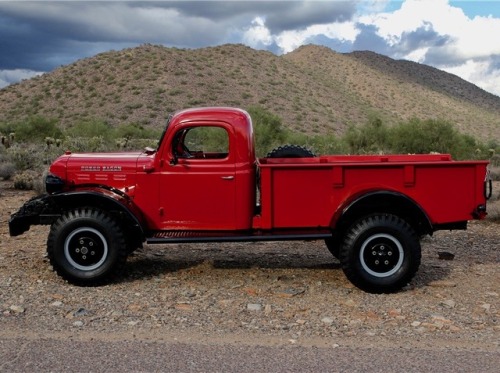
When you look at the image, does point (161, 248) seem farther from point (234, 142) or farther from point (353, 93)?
point (353, 93)

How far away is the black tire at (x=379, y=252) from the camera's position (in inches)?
268

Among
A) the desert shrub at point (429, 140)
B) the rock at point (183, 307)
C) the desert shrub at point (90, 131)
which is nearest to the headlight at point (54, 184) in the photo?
the rock at point (183, 307)

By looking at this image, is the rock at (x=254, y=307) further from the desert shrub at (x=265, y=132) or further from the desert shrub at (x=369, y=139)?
the desert shrub at (x=369, y=139)

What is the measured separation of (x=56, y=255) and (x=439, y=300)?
434 cm

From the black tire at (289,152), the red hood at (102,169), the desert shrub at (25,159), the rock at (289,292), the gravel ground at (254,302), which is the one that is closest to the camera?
the gravel ground at (254,302)

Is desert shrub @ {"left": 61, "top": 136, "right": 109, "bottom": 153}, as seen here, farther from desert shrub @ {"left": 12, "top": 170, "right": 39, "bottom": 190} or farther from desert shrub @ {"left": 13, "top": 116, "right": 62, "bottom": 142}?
desert shrub @ {"left": 13, "top": 116, "right": 62, "bottom": 142}

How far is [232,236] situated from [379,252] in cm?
169

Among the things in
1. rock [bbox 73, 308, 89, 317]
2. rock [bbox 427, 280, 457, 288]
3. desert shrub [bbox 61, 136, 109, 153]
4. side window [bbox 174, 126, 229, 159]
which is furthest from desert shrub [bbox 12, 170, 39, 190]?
rock [bbox 427, 280, 457, 288]

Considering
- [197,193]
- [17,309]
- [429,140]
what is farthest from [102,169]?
[429,140]

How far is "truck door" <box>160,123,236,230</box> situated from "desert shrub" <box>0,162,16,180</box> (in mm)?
11918

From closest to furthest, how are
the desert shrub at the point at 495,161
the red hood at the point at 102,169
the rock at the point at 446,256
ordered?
the red hood at the point at 102,169 < the rock at the point at 446,256 < the desert shrub at the point at 495,161

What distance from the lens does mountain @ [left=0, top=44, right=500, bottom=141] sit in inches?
2069

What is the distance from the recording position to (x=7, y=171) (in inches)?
686

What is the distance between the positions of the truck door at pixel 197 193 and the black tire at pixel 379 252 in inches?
54.9
